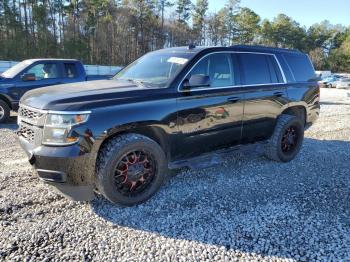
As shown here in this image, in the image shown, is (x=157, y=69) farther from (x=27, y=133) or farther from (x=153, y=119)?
(x=27, y=133)

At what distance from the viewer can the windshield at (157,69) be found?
4445 millimetres

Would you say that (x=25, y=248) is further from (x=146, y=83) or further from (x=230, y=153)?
(x=230, y=153)

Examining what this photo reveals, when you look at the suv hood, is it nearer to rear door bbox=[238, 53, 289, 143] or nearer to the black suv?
the black suv

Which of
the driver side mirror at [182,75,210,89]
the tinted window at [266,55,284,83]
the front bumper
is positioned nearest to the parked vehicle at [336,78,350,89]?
the tinted window at [266,55,284,83]

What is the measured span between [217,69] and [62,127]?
2.39 metres

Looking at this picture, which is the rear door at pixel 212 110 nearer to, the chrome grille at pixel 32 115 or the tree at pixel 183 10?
the chrome grille at pixel 32 115

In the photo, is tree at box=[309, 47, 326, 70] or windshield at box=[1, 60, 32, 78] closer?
windshield at box=[1, 60, 32, 78]

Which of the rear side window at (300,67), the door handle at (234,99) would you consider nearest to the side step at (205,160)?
the door handle at (234,99)

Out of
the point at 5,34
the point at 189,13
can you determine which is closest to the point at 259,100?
the point at 5,34

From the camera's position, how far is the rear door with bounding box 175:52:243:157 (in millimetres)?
4367

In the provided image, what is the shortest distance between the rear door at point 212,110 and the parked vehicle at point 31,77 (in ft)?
15.7

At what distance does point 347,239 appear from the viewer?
3.46m

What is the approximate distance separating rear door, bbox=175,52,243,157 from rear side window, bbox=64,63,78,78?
21.0ft

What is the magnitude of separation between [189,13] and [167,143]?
216ft
